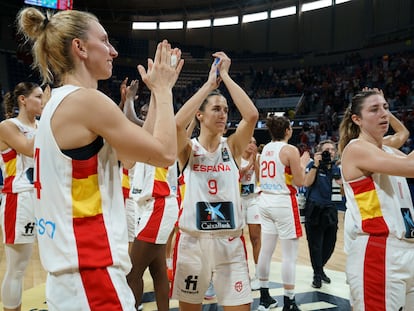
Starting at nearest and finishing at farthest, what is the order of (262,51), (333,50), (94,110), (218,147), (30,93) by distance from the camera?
(94,110), (218,147), (30,93), (333,50), (262,51)

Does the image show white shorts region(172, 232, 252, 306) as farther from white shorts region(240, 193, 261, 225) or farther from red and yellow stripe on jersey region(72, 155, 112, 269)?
white shorts region(240, 193, 261, 225)

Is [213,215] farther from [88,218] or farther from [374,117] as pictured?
[88,218]

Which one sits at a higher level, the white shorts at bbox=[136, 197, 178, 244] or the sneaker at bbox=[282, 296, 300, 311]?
the white shorts at bbox=[136, 197, 178, 244]

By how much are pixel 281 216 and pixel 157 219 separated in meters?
1.58

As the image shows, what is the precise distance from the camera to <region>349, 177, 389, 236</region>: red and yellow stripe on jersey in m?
2.79

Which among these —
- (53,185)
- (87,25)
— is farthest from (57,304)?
(87,25)

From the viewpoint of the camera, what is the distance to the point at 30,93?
12.7ft

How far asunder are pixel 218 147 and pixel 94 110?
182 cm

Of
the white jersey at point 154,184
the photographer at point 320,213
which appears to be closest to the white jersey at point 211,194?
the white jersey at point 154,184

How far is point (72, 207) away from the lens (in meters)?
1.70

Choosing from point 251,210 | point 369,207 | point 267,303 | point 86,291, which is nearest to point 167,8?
point 251,210

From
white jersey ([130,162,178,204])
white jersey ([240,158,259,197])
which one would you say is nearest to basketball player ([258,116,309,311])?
white jersey ([240,158,259,197])

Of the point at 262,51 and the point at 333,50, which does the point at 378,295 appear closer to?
the point at 333,50

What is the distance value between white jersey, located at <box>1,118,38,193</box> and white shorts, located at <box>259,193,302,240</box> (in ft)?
8.57
